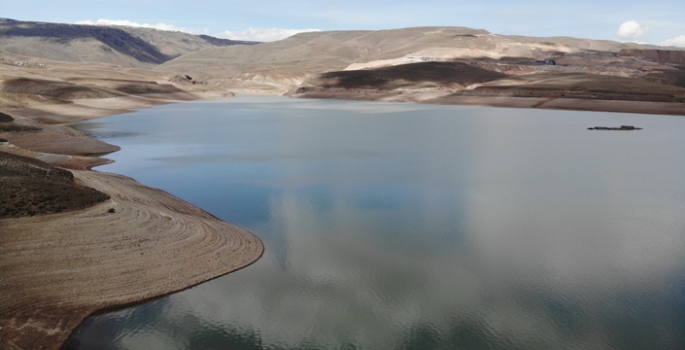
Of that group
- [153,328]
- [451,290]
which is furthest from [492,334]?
[153,328]

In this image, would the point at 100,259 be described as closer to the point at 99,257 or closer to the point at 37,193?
the point at 99,257

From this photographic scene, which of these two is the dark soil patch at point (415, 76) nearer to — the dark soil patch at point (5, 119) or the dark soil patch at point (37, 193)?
the dark soil patch at point (5, 119)

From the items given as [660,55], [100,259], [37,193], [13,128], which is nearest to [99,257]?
[100,259]

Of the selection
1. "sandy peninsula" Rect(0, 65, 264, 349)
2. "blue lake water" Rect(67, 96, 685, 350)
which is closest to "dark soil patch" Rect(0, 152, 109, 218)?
"sandy peninsula" Rect(0, 65, 264, 349)

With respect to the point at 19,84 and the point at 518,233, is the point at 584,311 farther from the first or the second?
the point at 19,84

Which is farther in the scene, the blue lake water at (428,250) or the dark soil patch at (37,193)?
the dark soil patch at (37,193)

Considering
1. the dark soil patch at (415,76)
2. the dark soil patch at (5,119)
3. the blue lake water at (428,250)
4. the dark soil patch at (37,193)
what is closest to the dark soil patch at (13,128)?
the dark soil patch at (5,119)

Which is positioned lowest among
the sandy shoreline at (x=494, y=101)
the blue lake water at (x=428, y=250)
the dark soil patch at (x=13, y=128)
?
the sandy shoreline at (x=494, y=101)
